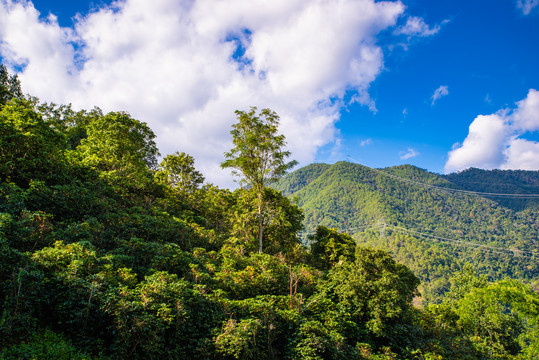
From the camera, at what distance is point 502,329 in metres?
22.2

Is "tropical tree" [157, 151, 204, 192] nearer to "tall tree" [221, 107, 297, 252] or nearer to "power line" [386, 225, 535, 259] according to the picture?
"tall tree" [221, 107, 297, 252]

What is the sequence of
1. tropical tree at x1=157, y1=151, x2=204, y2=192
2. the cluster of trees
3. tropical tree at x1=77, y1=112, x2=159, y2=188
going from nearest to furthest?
the cluster of trees
tropical tree at x1=77, y1=112, x2=159, y2=188
tropical tree at x1=157, y1=151, x2=204, y2=192

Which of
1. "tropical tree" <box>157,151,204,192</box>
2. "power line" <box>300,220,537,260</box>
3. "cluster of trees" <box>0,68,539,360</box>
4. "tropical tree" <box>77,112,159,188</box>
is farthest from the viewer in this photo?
"power line" <box>300,220,537,260</box>

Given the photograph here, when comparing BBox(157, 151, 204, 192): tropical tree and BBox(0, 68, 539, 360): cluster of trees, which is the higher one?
BBox(157, 151, 204, 192): tropical tree

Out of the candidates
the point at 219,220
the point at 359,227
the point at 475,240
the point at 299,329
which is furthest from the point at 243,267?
the point at 475,240

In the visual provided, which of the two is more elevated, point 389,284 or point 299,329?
point 389,284

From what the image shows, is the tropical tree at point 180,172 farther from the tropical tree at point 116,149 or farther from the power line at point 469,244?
the power line at point 469,244

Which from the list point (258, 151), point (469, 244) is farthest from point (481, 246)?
point (258, 151)

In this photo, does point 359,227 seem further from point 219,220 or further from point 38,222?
point 38,222

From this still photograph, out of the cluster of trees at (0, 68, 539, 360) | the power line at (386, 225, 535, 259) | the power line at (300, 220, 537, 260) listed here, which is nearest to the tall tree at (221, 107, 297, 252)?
the cluster of trees at (0, 68, 539, 360)

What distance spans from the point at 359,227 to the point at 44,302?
189982 millimetres

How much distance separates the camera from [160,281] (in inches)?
275

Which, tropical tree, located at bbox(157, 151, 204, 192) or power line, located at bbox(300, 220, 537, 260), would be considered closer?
tropical tree, located at bbox(157, 151, 204, 192)

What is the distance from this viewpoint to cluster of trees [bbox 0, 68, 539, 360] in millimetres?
5297
